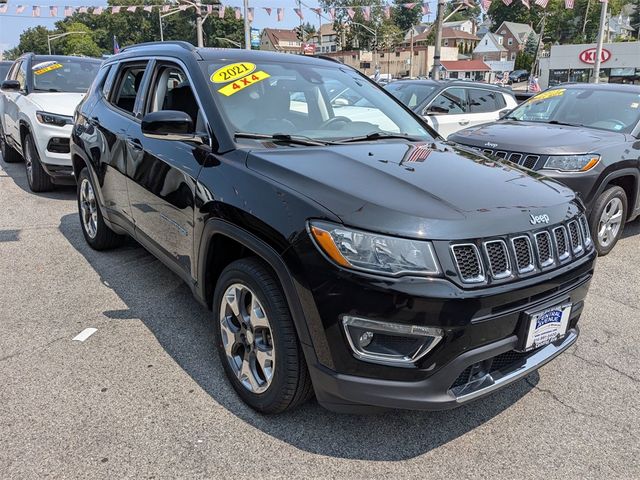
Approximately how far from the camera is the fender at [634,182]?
5.24m

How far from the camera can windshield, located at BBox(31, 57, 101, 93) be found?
26.5ft

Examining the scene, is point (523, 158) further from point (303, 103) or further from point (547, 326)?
point (547, 326)

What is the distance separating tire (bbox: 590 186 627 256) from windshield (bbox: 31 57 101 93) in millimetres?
7189

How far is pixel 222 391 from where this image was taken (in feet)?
9.66

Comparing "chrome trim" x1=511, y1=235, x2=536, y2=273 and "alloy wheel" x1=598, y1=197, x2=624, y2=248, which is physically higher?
"chrome trim" x1=511, y1=235, x2=536, y2=273

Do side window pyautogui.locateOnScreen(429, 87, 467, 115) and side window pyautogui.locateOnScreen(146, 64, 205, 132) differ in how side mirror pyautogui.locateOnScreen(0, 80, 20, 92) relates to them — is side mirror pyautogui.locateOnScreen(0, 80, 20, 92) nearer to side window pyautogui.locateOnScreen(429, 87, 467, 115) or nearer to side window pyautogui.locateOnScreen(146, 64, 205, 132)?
side window pyautogui.locateOnScreen(146, 64, 205, 132)

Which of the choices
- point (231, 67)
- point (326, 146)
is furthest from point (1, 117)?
point (326, 146)

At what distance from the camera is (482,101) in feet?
30.0

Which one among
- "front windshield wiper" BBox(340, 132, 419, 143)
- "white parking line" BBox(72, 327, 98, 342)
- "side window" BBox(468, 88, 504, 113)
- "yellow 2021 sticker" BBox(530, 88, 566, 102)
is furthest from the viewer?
"side window" BBox(468, 88, 504, 113)

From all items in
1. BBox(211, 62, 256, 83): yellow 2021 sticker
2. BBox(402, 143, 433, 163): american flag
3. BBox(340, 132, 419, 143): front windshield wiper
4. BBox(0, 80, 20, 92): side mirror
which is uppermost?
BBox(211, 62, 256, 83): yellow 2021 sticker

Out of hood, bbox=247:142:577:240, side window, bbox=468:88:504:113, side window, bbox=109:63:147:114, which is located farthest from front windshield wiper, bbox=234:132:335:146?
side window, bbox=468:88:504:113

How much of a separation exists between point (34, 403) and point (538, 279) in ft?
8.41

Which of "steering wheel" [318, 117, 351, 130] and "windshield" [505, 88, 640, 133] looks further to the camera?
"windshield" [505, 88, 640, 133]

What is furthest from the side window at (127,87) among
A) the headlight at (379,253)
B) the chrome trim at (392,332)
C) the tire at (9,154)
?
the tire at (9,154)
